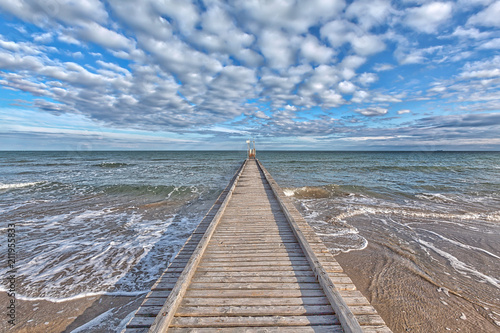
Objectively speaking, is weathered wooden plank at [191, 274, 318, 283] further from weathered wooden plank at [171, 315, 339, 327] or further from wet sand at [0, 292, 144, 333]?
wet sand at [0, 292, 144, 333]

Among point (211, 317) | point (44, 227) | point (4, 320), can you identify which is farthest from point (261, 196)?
point (44, 227)

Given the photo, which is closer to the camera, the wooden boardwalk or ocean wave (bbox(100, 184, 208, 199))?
the wooden boardwalk

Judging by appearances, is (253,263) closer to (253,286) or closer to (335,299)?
(253,286)

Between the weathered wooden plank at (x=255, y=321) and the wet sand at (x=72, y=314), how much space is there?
2221mm

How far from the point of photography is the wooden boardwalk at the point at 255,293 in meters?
2.53

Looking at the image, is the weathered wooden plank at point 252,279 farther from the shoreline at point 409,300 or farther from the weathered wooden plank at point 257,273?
the shoreline at point 409,300

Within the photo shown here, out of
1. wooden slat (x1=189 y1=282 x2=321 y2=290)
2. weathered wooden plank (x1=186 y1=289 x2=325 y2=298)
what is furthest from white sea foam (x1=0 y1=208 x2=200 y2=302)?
weathered wooden plank (x1=186 y1=289 x2=325 y2=298)

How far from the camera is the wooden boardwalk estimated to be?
8.30ft

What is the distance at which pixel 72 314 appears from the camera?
4039mm

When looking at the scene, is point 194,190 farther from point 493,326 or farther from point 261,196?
point 493,326

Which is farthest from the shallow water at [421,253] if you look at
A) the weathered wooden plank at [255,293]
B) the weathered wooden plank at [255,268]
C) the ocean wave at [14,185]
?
the ocean wave at [14,185]

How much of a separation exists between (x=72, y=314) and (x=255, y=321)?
12.5 feet

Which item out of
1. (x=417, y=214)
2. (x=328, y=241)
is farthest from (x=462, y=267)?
(x=417, y=214)

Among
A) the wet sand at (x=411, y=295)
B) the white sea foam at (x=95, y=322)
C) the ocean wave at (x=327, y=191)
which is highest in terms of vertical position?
the white sea foam at (x=95, y=322)
